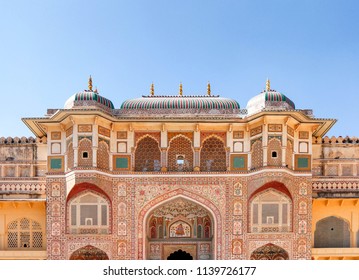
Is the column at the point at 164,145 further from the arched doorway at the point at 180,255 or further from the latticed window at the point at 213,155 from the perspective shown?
the arched doorway at the point at 180,255

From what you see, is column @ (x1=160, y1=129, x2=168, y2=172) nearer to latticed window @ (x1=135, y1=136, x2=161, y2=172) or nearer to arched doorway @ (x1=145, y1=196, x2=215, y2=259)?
latticed window @ (x1=135, y1=136, x2=161, y2=172)

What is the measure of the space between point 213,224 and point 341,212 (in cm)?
450

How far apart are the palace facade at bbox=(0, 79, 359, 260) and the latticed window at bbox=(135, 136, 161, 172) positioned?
3 cm

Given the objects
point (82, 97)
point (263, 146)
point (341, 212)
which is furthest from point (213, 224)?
point (82, 97)

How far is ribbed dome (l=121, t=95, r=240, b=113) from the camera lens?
17141 mm

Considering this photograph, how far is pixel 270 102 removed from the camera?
16.6 m

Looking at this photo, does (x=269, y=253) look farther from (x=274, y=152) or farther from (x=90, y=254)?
(x=90, y=254)

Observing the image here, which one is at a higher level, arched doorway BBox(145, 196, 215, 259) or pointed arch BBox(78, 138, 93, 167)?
pointed arch BBox(78, 138, 93, 167)

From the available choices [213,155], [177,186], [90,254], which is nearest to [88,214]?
[90,254]

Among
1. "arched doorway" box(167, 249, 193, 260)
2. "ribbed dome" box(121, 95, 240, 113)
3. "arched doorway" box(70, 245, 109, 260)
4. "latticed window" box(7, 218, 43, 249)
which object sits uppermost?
"ribbed dome" box(121, 95, 240, 113)

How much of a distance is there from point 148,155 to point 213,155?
2166 millimetres

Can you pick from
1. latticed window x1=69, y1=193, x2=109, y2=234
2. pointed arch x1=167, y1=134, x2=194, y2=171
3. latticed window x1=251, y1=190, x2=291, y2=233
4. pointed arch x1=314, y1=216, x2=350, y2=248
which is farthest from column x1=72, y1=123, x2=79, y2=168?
pointed arch x1=314, y1=216, x2=350, y2=248

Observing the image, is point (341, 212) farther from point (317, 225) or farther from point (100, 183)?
point (100, 183)

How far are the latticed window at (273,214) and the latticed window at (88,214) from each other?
475 centimetres
